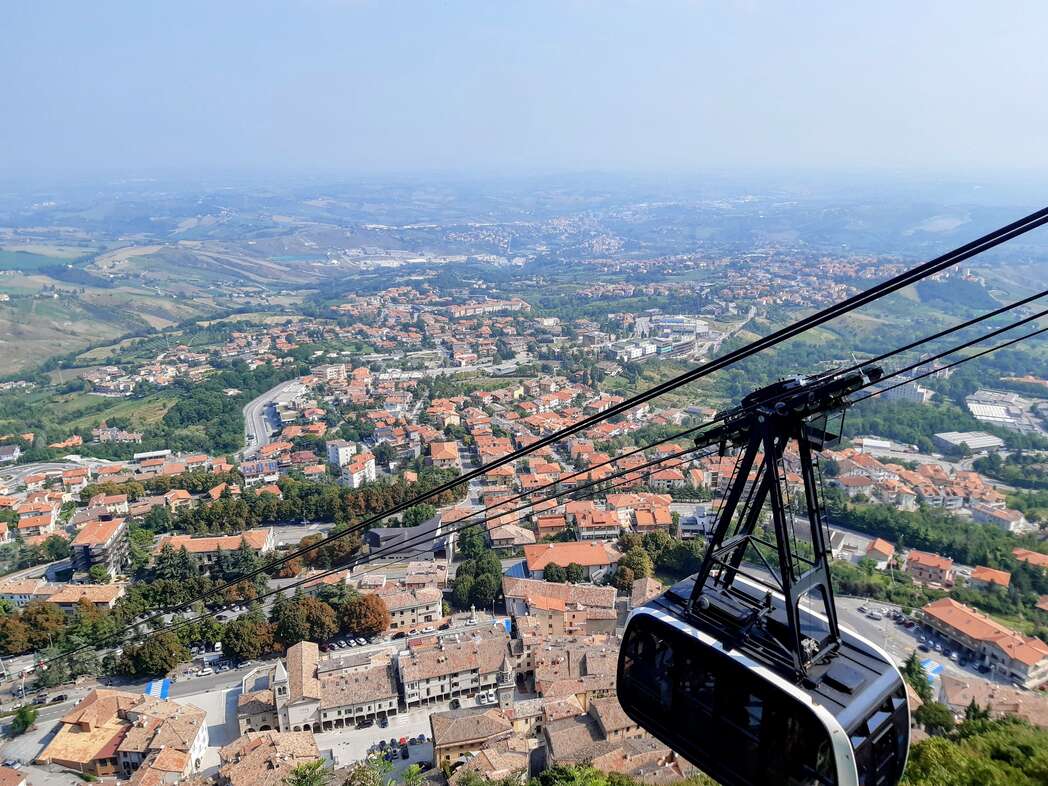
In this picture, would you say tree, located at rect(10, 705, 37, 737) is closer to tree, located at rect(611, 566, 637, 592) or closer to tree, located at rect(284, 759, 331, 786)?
tree, located at rect(284, 759, 331, 786)

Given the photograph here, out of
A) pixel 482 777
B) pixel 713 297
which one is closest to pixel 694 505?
pixel 482 777

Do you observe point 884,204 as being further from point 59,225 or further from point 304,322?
point 59,225

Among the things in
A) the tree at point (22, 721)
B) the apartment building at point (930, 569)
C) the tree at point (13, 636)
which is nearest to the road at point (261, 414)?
the tree at point (13, 636)

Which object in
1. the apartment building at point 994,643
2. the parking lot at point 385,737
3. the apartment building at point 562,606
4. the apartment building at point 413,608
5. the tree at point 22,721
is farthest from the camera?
the apartment building at point 413,608

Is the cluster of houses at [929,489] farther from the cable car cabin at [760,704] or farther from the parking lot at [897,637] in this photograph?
the cable car cabin at [760,704]

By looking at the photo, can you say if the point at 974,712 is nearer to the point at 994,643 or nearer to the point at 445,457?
the point at 994,643

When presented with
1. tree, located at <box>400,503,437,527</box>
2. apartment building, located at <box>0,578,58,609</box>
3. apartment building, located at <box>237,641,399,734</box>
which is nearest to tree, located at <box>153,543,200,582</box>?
apartment building, located at <box>0,578,58,609</box>
